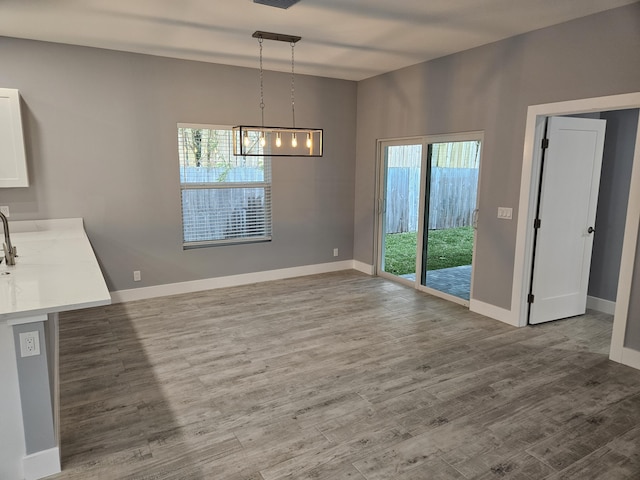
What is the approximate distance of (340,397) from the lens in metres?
2.90

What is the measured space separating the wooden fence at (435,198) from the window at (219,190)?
5.79ft

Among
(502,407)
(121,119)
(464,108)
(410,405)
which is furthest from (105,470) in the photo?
(464,108)

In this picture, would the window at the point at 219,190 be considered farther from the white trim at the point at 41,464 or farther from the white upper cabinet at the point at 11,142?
the white trim at the point at 41,464

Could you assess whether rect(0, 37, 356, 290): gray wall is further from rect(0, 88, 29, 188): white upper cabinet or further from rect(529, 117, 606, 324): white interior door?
rect(529, 117, 606, 324): white interior door

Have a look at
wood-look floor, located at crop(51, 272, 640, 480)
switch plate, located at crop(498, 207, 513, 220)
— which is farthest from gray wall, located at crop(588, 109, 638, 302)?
switch plate, located at crop(498, 207, 513, 220)

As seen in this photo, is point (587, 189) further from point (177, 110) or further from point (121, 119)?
point (121, 119)

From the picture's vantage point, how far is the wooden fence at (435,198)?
4.75m

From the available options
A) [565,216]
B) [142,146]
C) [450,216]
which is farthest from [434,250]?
[142,146]

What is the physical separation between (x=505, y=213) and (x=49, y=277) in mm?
3974

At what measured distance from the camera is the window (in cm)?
515

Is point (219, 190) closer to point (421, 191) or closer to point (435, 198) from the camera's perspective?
point (421, 191)

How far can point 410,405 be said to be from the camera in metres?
2.80

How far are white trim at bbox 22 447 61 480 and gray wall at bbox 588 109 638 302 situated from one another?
5291mm

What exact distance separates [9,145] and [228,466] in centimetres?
358
